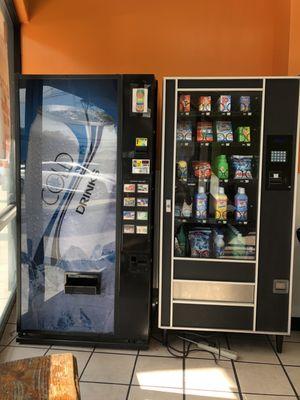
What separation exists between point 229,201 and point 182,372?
121cm

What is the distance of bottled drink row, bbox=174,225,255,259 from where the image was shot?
269 cm

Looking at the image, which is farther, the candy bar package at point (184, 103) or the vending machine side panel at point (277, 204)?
the candy bar package at point (184, 103)

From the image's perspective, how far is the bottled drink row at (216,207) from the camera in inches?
104

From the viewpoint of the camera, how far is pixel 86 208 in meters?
2.61

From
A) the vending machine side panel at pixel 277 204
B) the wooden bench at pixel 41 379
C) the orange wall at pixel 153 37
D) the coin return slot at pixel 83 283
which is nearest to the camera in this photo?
the wooden bench at pixel 41 379

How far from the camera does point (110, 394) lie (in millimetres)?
2156

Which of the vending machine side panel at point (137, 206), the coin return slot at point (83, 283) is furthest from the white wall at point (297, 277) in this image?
the coin return slot at point (83, 283)

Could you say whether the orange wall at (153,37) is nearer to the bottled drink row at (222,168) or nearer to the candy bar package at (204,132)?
the candy bar package at (204,132)

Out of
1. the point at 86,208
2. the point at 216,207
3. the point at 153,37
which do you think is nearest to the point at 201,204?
the point at 216,207

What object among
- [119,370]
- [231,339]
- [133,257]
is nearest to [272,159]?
[133,257]

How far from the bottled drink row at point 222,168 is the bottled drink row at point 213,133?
128mm

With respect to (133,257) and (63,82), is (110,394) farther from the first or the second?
(63,82)

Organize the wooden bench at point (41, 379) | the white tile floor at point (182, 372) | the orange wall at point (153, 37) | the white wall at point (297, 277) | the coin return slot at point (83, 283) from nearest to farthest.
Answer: the wooden bench at point (41, 379) → the white tile floor at point (182, 372) → the coin return slot at point (83, 283) → the white wall at point (297, 277) → the orange wall at point (153, 37)

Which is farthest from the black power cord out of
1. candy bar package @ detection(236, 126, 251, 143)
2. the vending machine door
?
candy bar package @ detection(236, 126, 251, 143)
